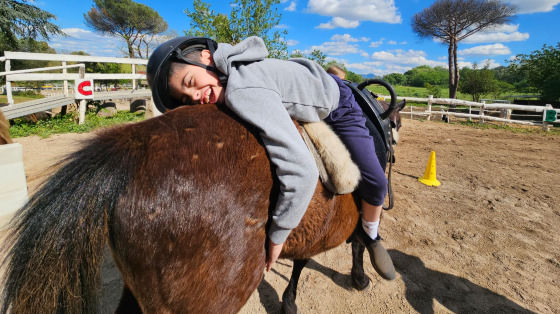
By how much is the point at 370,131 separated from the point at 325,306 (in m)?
1.81

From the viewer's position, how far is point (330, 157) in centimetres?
152

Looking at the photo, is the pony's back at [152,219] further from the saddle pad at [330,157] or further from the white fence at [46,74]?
the white fence at [46,74]

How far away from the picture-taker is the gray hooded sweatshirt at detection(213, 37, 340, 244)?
1.22m

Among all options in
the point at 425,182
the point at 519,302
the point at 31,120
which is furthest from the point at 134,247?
→ the point at 31,120

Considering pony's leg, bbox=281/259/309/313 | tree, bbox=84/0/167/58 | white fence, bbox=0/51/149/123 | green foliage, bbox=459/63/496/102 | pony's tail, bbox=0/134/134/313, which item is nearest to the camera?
pony's tail, bbox=0/134/134/313

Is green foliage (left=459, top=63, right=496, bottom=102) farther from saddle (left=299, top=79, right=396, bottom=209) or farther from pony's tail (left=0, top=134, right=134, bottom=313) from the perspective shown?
pony's tail (left=0, top=134, right=134, bottom=313)

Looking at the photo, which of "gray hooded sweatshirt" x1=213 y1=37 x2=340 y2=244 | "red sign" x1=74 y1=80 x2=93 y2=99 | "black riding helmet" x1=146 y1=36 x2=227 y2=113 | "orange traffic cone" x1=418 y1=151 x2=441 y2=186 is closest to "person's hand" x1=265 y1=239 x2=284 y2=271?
"gray hooded sweatshirt" x1=213 y1=37 x2=340 y2=244

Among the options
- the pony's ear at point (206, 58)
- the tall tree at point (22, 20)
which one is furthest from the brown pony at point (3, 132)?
the tall tree at point (22, 20)

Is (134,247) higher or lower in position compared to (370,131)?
lower

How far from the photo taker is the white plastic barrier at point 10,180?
11.3ft

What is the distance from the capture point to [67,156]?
117cm

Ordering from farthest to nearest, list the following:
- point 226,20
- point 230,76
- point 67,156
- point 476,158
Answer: point 226,20 < point 476,158 < point 230,76 < point 67,156

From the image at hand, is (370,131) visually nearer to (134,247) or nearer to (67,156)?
(134,247)

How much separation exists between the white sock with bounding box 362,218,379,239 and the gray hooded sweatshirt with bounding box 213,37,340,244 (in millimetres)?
964
